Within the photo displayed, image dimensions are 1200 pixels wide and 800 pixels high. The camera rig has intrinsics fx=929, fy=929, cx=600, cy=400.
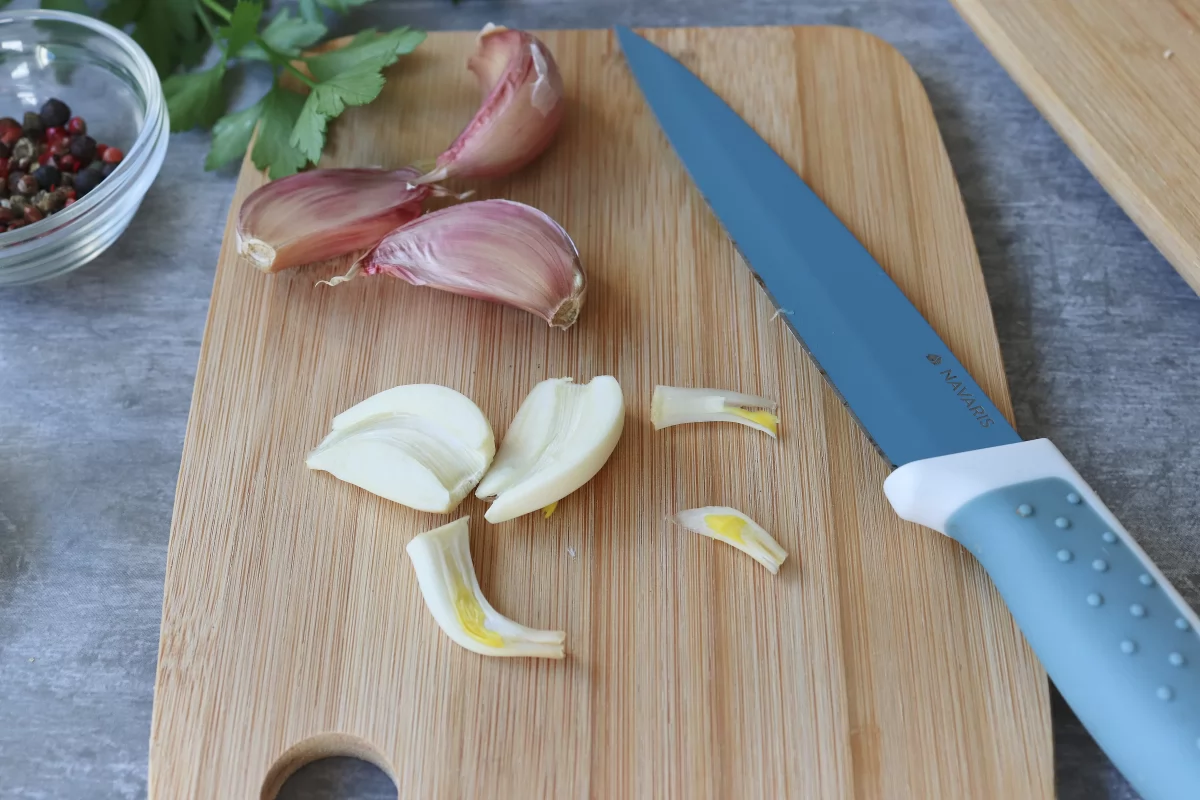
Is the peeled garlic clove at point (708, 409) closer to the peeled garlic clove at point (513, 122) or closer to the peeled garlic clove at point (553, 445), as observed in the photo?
the peeled garlic clove at point (553, 445)

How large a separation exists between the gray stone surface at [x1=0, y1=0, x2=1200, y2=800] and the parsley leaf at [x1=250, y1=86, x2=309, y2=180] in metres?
0.12

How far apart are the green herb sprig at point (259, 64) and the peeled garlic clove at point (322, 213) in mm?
74

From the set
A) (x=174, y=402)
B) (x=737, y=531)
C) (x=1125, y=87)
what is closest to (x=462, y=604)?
(x=737, y=531)

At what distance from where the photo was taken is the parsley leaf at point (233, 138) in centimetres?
114

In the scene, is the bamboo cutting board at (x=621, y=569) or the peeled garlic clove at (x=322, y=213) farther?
the peeled garlic clove at (x=322, y=213)

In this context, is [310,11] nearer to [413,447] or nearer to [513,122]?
[513,122]

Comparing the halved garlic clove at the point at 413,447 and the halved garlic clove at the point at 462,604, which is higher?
the halved garlic clove at the point at 413,447

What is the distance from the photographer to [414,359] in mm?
998

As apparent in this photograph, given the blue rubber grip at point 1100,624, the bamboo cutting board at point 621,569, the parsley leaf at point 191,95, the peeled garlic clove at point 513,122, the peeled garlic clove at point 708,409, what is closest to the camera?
the blue rubber grip at point 1100,624

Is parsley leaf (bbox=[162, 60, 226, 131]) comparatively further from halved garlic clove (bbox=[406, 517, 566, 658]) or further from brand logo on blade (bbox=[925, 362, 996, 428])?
brand logo on blade (bbox=[925, 362, 996, 428])

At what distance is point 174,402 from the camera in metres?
1.05

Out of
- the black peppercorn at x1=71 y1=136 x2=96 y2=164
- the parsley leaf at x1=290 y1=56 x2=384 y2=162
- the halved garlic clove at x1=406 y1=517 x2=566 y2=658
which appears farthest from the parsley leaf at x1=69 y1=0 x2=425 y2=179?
the halved garlic clove at x1=406 y1=517 x2=566 y2=658

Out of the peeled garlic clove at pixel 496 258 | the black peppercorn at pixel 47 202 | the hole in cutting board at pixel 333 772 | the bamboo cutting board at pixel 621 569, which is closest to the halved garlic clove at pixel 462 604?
the bamboo cutting board at pixel 621 569

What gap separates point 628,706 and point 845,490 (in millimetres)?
296
